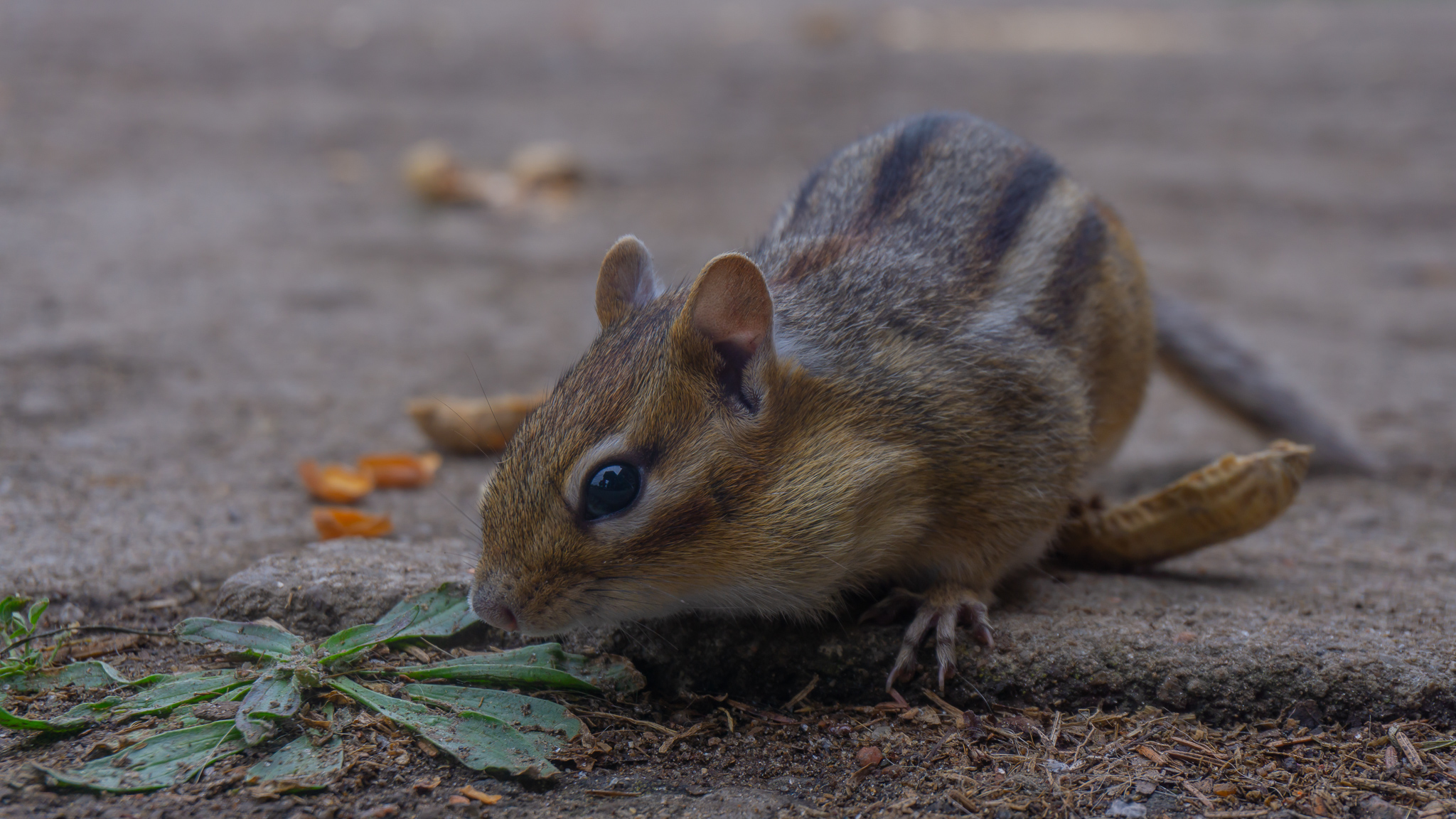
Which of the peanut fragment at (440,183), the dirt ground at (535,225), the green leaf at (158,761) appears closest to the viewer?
the green leaf at (158,761)

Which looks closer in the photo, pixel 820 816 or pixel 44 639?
pixel 820 816

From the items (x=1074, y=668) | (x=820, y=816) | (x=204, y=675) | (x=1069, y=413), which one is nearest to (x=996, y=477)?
(x=1069, y=413)

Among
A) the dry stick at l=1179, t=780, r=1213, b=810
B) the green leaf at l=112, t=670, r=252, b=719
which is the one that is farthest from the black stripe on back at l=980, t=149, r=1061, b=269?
the green leaf at l=112, t=670, r=252, b=719

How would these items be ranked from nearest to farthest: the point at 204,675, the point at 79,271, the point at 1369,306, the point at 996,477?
the point at 204,675
the point at 996,477
the point at 79,271
the point at 1369,306

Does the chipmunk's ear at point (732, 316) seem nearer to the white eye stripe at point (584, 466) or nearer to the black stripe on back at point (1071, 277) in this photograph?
the white eye stripe at point (584, 466)

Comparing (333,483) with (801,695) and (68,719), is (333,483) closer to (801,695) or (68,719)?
(68,719)

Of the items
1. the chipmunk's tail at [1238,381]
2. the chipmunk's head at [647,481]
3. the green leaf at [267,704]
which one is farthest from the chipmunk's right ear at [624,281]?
the chipmunk's tail at [1238,381]

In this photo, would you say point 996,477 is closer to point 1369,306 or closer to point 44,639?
point 44,639
